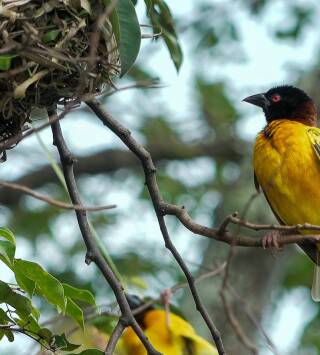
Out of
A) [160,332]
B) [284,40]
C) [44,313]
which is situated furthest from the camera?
[284,40]

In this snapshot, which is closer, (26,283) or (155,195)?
(26,283)

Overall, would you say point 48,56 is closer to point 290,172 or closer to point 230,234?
point 230,234

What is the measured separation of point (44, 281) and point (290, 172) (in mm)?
2080

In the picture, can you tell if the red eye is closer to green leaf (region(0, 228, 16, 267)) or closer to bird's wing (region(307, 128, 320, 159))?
bird's wing (region(307, 128, 320, 159))

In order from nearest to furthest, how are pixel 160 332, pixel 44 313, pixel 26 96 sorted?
pixel 26 96 < pixel 160 332 < pixel 44 313

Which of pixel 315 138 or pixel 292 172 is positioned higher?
pixel 315 138

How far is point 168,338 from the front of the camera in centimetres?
451

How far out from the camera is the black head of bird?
16.0ft

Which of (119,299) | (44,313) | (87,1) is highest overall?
(87,1)

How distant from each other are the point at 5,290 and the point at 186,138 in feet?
21.5

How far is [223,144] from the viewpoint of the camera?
28.4 ft

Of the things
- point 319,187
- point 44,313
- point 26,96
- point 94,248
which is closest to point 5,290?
point 94,248

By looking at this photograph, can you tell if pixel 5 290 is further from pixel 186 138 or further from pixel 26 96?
pixel 186 138

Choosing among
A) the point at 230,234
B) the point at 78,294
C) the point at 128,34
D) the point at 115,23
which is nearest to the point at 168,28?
the point at 128,34
